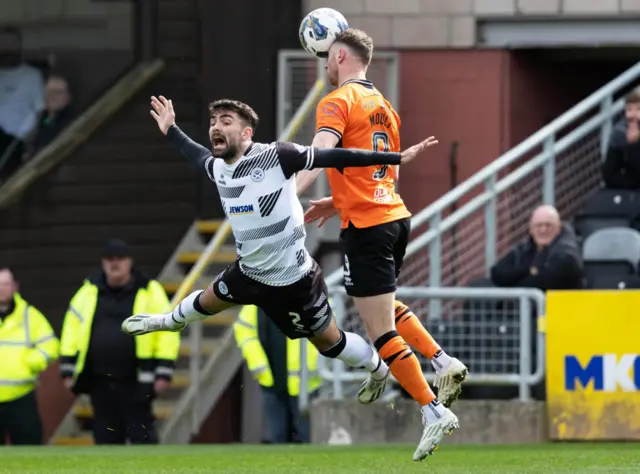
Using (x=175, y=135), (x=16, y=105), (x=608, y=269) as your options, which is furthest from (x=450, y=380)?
(x=16, y=105)

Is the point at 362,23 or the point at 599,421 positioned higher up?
the point at 362,23

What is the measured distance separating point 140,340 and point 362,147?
479 centimetres

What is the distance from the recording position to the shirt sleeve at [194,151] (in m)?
11.0

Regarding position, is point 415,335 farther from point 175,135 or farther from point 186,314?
point 175,135

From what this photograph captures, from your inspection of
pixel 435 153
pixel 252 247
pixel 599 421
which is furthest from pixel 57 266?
pixel 252 247

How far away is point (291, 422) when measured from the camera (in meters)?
16.1

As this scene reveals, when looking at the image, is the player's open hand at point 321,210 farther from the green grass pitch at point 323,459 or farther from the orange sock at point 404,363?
the green grass pitch at point 323,459

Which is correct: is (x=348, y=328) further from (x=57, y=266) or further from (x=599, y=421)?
(x=57, y=266)

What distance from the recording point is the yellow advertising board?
47.0 ft

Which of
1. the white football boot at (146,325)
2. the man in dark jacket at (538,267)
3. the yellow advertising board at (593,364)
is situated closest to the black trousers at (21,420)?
the man in dark jacket at (538,267)

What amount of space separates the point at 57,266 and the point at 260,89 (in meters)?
Result: 2.52

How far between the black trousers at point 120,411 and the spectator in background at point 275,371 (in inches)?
38.6

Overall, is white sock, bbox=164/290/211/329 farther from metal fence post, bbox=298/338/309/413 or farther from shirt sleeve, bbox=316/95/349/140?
metal fence post, bbox=298/338/309/413

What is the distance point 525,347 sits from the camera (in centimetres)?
1458
